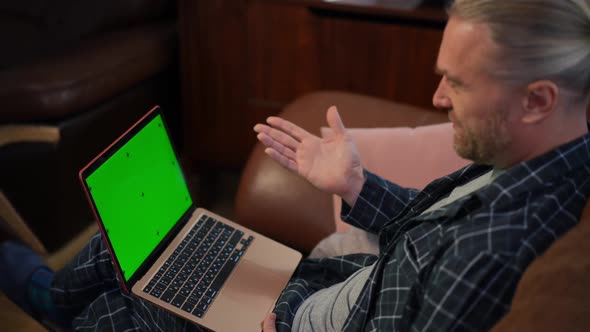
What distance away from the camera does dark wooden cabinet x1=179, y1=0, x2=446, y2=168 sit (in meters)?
1.74

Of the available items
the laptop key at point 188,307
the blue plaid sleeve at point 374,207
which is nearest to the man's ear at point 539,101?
the blue plaid sleeve at point 374,207

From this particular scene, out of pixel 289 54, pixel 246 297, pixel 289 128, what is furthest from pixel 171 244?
pixel 289 54

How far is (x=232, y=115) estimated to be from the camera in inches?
78.9

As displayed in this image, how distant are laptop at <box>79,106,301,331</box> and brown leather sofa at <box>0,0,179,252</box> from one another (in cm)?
61

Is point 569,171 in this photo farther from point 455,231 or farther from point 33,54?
point 33,54

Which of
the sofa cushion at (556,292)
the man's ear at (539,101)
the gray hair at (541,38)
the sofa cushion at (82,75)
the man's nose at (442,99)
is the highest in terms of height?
the gray hair at (541,38)

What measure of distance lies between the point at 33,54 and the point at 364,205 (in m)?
1.26

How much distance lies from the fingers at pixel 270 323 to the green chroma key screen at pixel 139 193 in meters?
0.24

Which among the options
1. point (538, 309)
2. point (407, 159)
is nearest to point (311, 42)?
point (407, 159)

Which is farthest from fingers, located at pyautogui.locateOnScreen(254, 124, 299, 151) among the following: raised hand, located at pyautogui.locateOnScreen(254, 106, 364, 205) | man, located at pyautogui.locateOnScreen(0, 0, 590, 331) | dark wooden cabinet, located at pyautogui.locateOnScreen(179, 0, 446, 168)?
dark wooden cabinet, located at pyautogui.locateOnScreen(179, 0, 446, 168)

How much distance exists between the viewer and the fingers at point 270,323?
3.17 ft

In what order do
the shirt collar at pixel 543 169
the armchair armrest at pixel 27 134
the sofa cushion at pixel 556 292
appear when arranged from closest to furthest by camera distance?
1. the sofa cushion at pixel 556 292
2. the shirt collar at pixel 543 169
3. the armchair armrest at pixel 27 134

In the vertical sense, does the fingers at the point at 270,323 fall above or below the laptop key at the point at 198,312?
above

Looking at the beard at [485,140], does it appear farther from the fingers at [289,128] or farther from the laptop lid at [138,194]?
the laptop lid at [138,194]
